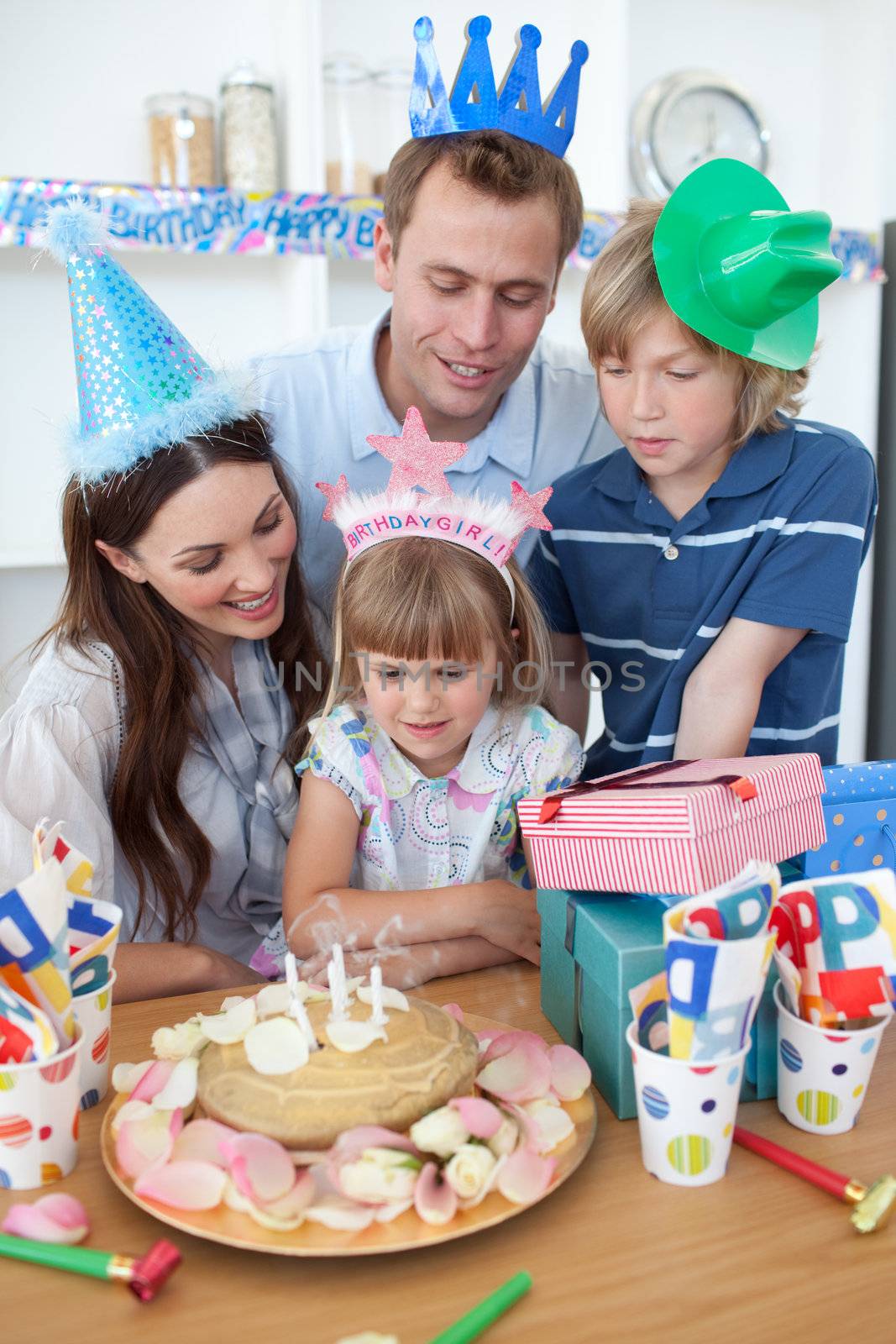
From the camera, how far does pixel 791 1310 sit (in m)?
0.71

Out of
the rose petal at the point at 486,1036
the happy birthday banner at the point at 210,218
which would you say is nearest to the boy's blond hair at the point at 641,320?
the rose petal at the point at 486,1036

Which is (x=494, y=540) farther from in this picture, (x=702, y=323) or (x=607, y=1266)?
(x=607, y=1266)

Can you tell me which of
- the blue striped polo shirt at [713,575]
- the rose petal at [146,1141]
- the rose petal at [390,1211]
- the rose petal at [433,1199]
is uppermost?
the blue striped polo shirt at [713,575]

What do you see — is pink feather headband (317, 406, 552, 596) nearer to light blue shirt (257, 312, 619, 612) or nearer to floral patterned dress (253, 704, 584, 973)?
floral patterned dress (253, 704, 584, 973)

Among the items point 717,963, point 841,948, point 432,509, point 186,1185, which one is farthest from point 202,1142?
point 432,509

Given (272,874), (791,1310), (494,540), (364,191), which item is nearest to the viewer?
(791,1310)

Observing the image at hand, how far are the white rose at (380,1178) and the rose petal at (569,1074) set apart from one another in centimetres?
16

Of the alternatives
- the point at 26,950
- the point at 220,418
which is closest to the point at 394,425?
the point at 220,418

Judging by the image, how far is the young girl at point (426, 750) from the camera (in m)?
1.26

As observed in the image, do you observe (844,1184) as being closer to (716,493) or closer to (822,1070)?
(822,1070)

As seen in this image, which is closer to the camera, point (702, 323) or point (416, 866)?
point (702, 323)

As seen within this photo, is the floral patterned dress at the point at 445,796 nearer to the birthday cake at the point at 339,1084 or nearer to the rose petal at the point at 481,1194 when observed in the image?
the birthday cake at the point at 339,1084

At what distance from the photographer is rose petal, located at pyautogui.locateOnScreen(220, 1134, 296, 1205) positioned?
757mm

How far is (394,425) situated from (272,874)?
805 millimetres
